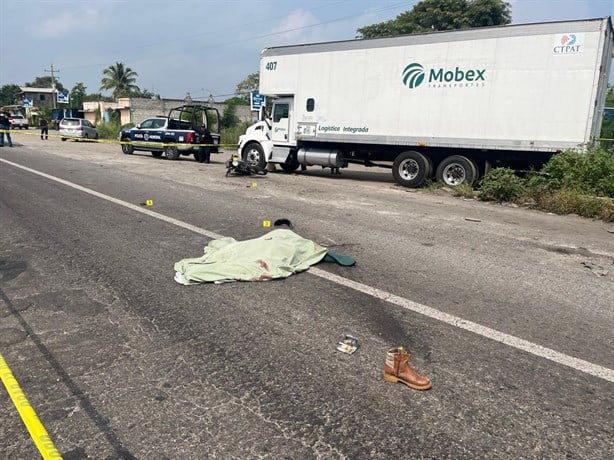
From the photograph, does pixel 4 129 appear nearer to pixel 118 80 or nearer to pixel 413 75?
pixel 413 75

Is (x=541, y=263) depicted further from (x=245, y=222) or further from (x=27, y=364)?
(x=27, y=364)

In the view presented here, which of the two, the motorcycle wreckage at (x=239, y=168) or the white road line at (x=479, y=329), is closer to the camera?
the white road line at (x=479, y=329)

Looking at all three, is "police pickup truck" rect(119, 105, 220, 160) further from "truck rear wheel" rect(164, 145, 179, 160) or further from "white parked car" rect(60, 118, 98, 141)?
"white parked car" rect(60, 118, 98, 141)

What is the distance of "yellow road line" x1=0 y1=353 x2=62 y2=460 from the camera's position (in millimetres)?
2336

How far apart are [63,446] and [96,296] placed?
7.08ft

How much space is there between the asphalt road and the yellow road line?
4 cm

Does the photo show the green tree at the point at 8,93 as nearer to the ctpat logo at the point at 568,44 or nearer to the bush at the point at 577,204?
the ctpat logo at the point at 568,44

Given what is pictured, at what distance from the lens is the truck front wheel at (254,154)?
16.6 metres

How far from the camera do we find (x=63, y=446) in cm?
240

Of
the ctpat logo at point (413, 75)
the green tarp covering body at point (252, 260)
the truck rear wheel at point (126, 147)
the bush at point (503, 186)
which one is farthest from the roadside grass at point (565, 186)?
the truck rear wheel at point (126, 147)

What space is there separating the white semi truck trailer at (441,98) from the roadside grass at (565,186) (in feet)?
1.75

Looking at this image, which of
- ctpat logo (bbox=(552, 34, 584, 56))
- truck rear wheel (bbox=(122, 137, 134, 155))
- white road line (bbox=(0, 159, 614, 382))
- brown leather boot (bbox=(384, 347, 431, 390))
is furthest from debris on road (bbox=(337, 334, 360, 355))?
truck rear wheel (bbox=(122, 137, 134, 155))

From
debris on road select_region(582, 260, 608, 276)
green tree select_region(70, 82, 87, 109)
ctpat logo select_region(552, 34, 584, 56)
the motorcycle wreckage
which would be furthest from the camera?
green tree select_region(70, 82, 87, 109)

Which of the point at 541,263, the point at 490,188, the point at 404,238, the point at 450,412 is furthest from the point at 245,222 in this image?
the point at 490,188
